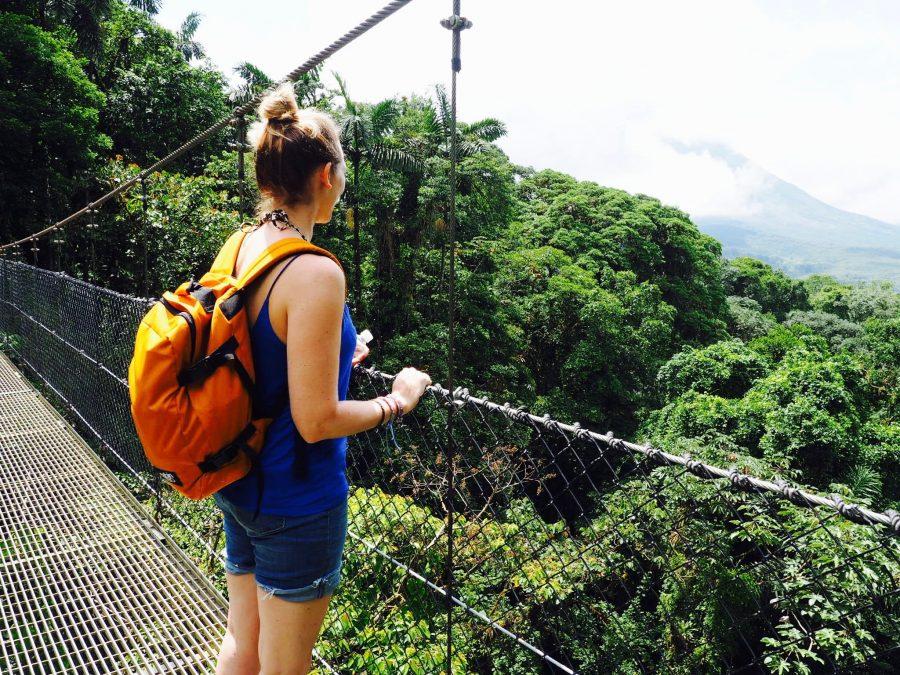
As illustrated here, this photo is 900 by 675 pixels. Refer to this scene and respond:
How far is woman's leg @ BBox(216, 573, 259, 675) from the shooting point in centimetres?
118

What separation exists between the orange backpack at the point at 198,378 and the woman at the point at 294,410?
0.09ft

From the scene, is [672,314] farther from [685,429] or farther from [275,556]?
[275,556]

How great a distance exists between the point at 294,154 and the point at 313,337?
31cm

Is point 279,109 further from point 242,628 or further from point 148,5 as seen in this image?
point 148,5

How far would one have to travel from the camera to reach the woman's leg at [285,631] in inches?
40.9

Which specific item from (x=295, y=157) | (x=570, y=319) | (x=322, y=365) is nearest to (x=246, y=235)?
(x=295, y=157)

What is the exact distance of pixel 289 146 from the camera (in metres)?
0.98

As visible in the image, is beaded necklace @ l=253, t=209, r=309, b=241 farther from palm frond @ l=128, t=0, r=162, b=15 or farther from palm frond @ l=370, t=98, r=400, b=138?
palm frond @ l=128, t=0, r=162, b=15

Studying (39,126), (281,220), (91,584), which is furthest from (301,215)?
(39,126)

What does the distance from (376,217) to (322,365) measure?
52.3 ft

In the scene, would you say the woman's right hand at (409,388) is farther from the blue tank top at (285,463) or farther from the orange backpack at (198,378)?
the orange backpack at (198,378)

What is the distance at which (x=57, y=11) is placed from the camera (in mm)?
15820

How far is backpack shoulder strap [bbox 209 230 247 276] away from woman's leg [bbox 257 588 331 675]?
1.74 feet

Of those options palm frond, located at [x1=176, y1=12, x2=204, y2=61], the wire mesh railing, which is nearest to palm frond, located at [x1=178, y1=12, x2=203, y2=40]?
palm frond, located at [x1=176, y1=12, x2=204, y2=61]
